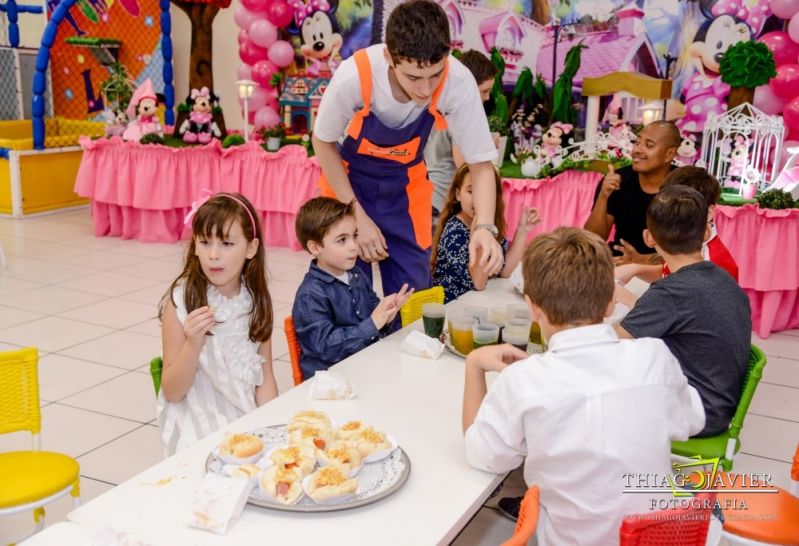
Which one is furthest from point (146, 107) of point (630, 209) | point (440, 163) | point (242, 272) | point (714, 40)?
point (242, 272)

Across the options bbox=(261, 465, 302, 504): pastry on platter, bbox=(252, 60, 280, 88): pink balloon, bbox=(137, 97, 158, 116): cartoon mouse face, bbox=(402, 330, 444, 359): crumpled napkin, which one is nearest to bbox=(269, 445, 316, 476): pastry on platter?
bbox=(261, 465, 302, 504): pastry on platter

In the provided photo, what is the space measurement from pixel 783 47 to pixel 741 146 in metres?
1.28

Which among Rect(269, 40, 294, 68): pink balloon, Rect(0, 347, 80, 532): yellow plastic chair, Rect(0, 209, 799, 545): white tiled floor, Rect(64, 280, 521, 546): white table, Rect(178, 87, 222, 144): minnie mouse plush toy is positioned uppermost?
Rect(269, 40, 294, 68): pink balloon

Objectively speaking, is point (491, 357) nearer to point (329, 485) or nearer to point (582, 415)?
point (582, 415)

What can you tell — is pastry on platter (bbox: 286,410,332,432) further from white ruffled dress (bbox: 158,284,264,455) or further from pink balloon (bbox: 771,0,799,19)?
pink balloon (bbox: 771,0,799,19)

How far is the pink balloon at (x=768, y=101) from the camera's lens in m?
5.94

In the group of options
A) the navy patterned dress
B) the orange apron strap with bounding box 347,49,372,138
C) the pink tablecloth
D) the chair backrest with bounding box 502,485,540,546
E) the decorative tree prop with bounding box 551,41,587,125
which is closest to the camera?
the chair backrest with bounding box 502,485,540,546

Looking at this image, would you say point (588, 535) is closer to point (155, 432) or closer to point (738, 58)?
point (155, 432)

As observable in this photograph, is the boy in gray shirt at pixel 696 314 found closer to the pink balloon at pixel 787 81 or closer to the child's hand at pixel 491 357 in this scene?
the child's hand at pixel 491 357

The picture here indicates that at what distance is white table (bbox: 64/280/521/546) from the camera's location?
53.2 inches

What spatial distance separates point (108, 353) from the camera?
4305 mm

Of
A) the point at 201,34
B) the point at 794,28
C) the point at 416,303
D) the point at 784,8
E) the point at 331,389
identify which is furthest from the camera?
the point at 201,34

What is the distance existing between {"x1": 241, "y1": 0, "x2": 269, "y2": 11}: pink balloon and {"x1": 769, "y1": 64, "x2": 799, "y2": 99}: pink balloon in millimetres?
4777

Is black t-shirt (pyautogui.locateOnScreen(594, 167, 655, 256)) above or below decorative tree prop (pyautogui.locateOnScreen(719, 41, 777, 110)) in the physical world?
below
